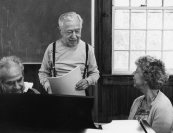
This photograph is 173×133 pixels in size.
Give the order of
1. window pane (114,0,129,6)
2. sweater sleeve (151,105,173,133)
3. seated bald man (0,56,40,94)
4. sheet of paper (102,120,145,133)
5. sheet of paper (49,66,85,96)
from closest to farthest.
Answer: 1. sheet of paper (102,120,145,133)
2. seated bald man (0,56,40,94)
3. sweater sleeve (151,105,173,133)
4. sheet of paper (49,66,85,96)
5. window pane (114,0,129,6)

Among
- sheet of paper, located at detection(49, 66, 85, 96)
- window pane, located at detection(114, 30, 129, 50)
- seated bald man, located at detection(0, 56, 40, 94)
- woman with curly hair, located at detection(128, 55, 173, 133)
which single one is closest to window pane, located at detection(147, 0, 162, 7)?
window pane, located at detection(114, 30, 129, 50)

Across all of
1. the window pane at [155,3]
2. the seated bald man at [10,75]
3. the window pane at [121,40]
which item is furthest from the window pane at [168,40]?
the seated bald man at [10,75]

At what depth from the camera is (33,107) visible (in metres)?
1.18

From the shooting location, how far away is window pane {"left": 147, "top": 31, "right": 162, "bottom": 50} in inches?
151

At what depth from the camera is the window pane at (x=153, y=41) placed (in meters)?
3.83

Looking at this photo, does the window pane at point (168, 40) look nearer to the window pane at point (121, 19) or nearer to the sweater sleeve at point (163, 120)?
the window pane at point (121, 19)

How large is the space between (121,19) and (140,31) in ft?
1.07

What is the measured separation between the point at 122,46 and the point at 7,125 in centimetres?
284

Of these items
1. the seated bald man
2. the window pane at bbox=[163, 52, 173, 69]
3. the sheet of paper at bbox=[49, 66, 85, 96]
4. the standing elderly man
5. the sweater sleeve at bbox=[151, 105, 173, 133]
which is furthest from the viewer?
the window pane at bbox=[163, 52, 173, 69]

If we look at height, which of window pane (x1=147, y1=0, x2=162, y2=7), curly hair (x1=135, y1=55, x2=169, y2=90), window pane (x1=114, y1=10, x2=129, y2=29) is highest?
window pane (x1=147, y1=0, x2=162, y2=7)

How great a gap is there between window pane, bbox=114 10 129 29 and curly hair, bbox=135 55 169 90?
1.71 metres

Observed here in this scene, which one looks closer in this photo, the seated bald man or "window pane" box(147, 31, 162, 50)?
the seated bald man

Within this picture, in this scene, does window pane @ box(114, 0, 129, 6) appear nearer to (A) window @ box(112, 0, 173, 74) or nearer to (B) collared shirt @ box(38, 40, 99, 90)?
(A) window @ box(112, 0, 173, 74)

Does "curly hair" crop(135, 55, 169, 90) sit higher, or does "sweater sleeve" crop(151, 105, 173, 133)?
"curly hair" crop(135, 55, 169, 90)
